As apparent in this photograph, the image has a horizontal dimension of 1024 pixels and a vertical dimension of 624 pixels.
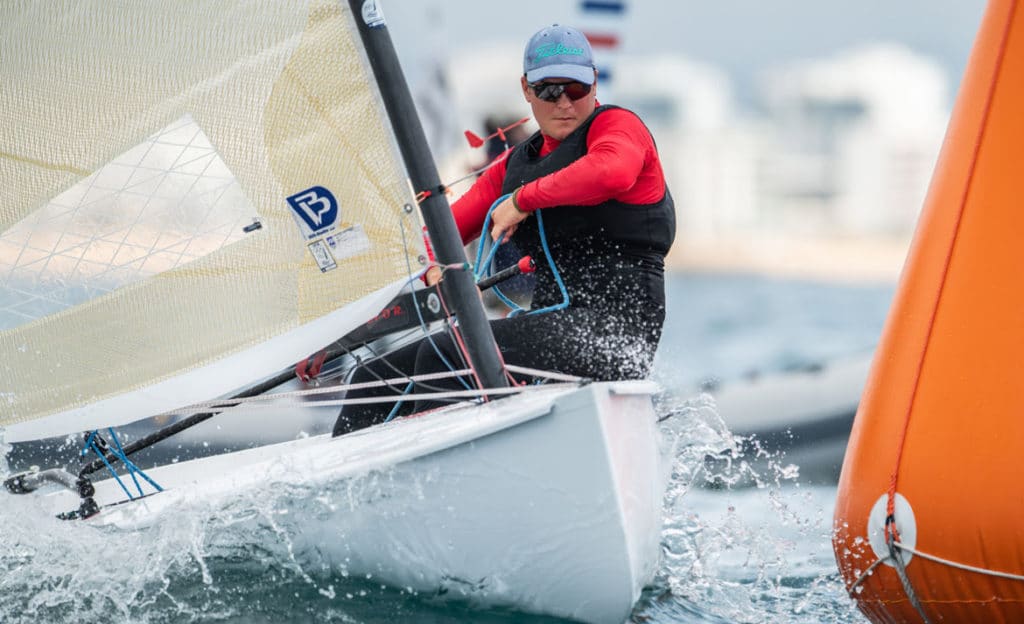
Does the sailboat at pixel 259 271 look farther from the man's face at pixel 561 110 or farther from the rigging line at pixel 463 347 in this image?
the man's face at pixel 561 110

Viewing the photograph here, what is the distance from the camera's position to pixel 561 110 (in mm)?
2664

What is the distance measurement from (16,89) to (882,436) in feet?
5.76

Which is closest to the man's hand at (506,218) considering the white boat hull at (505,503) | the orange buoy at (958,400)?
the white boat hull at (505,503)

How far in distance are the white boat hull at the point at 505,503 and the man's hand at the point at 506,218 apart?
37 centimetres

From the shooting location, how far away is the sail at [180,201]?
2445 mm

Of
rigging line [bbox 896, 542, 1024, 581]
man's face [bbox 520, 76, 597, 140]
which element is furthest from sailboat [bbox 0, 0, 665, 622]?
rigging line [bbox 896, 542, 1024, 581]

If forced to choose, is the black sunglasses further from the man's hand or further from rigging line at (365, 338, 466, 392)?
rigging line at (365, 338, 466, 392)

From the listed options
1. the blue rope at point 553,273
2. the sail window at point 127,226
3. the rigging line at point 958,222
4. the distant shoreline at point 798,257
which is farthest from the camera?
the distant shoreline at point 798,257

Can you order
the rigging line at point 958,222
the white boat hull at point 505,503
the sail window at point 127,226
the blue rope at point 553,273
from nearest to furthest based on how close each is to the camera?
1. the white boat hull at point 505,503
2. the rigging line at point 958,222
3. the sail window at point 127,226
4. the blue rope at point 553,273

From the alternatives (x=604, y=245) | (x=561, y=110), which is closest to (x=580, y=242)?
(x=604, y=245)

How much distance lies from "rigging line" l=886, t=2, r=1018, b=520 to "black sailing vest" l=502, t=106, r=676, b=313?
512mm

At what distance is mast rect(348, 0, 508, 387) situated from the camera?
7.93 feet

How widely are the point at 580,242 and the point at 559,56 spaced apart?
0.36 meters

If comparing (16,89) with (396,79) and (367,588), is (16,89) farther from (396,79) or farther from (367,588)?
(367,588)
